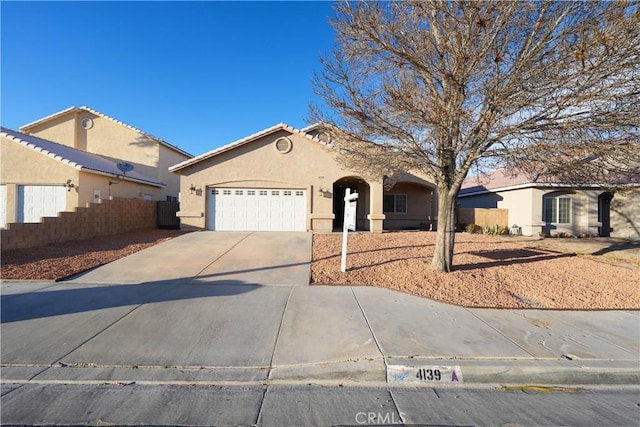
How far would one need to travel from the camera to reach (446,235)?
26.5ft

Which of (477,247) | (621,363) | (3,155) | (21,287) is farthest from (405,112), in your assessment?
(3,155)

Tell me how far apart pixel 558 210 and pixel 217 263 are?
19184 millimetres

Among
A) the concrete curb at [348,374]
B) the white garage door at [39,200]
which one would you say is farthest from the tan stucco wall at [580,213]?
the white garage door at [39,200]

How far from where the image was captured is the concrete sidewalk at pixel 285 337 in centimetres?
373

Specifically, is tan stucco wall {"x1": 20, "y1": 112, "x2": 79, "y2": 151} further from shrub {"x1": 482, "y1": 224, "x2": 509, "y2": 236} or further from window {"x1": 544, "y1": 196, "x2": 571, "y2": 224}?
window {"x1": 544, "y1": 196, "x2": 571, "y2": 224}

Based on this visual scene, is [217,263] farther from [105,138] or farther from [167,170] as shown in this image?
[105,138]

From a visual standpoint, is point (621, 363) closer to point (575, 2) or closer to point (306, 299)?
point (306, 299)

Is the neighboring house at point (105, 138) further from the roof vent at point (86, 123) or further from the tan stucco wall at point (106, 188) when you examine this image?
the tan stucco wall at point (106, 188)

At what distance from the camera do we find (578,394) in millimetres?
3566

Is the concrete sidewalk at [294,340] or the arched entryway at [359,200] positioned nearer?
the concrete sidewalk at [294,340]

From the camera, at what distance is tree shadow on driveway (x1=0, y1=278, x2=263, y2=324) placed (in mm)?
5453

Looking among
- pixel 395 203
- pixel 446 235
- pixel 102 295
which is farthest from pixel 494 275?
pixel 395 203

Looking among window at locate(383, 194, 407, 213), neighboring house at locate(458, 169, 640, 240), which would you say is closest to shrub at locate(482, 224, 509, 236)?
neighboring house at locate(458, 169, 640, 240)

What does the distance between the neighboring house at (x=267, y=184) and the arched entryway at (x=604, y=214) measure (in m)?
12.9
